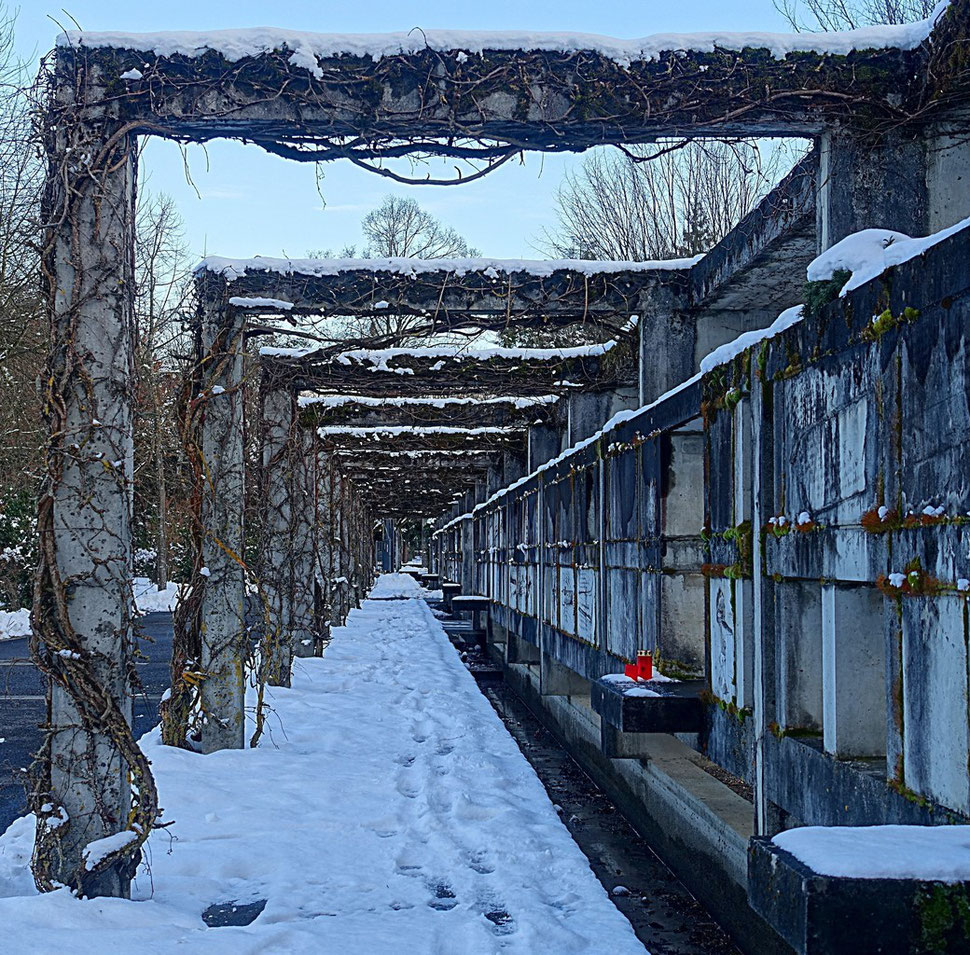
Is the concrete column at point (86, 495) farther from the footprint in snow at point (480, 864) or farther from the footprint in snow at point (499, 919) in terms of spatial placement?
the footprint in snow at point (480, 864)

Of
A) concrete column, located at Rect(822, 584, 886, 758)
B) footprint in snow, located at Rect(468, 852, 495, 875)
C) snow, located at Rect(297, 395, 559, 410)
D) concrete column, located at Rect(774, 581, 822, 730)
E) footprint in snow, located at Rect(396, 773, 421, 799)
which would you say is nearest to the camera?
concrete column, located at Rect(822, 584, 886, 758)

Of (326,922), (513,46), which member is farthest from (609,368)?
(326,922)

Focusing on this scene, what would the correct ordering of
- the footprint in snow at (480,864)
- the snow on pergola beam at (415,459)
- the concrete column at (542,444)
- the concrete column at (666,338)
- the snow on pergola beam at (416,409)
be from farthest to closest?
the snow on pergola beam at (415,459) → the concrete column at (542,444) → the snow on pergola beam at (416,409) → the concrete column at (666,338) → the footprint in snow at (480,864)

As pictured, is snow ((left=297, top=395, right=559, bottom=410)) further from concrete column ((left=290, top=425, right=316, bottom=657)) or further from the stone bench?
the stone bench

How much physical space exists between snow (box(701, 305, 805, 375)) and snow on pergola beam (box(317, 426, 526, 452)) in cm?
1324

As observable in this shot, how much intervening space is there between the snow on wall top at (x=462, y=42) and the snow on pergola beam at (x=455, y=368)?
645cm

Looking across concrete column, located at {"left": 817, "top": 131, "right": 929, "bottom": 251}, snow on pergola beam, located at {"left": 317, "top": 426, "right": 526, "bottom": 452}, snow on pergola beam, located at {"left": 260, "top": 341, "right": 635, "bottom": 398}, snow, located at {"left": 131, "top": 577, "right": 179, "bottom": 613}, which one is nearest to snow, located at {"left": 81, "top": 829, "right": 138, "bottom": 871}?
concrete column, located at {"left": 817, "top": 131, "right": 929, "bottom": 251}

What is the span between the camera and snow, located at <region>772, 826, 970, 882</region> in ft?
7.45

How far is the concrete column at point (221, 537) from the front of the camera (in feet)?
29.4

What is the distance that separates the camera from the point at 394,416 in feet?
55.3

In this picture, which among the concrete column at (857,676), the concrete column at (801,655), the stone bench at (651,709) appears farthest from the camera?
the stone bench at (651,709)

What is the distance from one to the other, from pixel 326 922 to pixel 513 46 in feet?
13.8

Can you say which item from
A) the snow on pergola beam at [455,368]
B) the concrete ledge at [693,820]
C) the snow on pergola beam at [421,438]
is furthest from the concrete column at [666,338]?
the snow on pergola beam at [421,438]

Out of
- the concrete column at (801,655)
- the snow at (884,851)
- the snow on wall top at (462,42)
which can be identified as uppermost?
the snow on wall top at (462,42)
